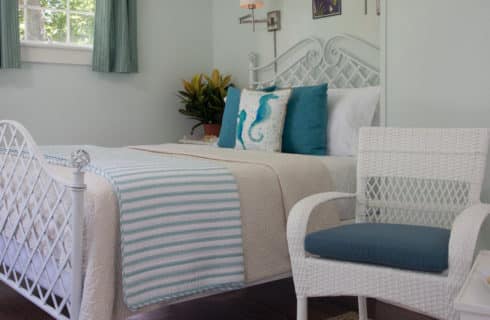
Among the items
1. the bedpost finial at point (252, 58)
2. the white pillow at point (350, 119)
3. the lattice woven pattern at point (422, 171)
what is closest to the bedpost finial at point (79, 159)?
the lattice woven pattern at point (422, 171)

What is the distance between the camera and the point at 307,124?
3.04 m

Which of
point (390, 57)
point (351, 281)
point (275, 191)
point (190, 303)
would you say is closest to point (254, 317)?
point (190, 303)

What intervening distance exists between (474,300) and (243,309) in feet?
5.05

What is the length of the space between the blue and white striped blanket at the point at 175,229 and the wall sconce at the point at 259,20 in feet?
6.61

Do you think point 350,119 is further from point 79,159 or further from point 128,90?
point 128,90

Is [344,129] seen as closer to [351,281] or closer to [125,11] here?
[351,281]

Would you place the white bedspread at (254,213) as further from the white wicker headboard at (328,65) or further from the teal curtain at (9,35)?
the teal curtain at (9,35)

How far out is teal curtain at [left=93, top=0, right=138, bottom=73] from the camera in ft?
13.7

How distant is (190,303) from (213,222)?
73cm

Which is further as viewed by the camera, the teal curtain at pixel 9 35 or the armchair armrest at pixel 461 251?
the teal curtain at pixel 9 35

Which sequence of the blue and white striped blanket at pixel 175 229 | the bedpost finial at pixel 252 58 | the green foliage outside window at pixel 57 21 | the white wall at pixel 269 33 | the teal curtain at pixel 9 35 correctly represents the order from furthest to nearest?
1. the bedpost finial at pixel 252 58
2. the green foliage outside window at pixel 57 21
3. the teal curtain at pixel 9 35
4. the white wall at pixel 269 33
5. the blue and white striped blanket at pixel 175 229

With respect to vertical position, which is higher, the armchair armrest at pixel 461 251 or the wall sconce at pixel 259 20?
the wall sconce at pixel 259 20

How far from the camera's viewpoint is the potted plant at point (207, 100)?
Answer: 14.6ft

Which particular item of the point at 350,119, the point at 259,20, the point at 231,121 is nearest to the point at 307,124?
the point at 350,119
